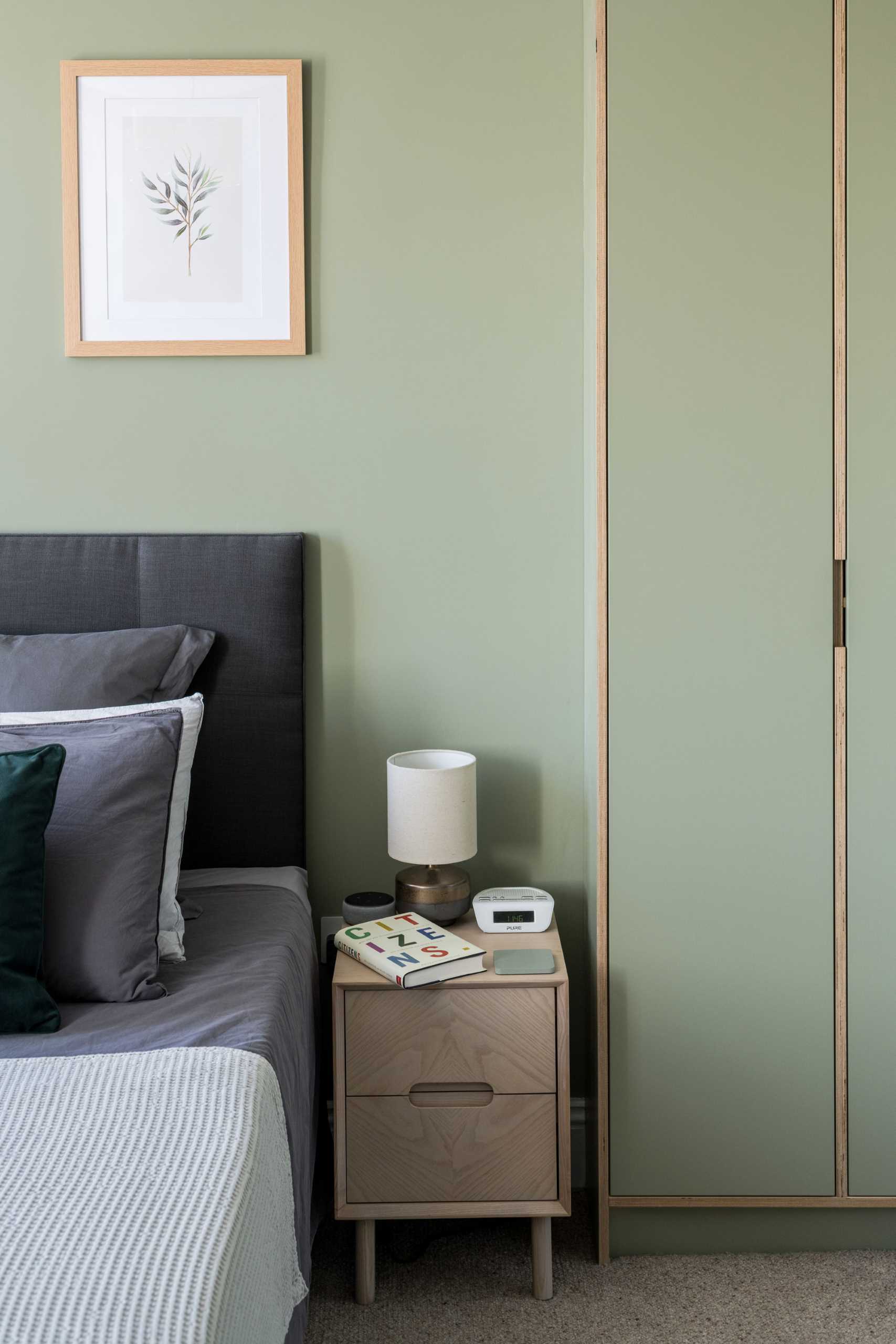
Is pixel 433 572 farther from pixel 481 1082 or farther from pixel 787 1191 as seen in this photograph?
pixel 787 1191

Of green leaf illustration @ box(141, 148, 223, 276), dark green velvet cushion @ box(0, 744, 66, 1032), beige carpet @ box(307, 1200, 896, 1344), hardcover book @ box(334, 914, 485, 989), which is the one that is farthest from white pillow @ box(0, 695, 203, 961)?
green leaf illustration @ box(141, 148, 223, 276)

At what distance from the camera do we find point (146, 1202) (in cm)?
107

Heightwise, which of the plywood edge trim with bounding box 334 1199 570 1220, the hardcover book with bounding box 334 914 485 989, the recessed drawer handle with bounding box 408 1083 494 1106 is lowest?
the plywood edge trim with bounding box 334 1199 570 1220

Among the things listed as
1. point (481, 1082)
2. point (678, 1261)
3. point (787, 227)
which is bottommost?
point (678, 1261)

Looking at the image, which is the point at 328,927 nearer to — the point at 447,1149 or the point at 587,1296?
the point at 447,1149

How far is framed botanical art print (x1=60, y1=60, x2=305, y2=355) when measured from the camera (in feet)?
6.99

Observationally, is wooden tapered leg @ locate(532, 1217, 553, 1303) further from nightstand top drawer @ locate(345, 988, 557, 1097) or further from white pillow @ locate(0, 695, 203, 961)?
white pillow @ locate(0, 695, 203, 961)

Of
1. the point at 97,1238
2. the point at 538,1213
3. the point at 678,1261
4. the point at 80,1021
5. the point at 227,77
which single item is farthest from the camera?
the point at 227,77

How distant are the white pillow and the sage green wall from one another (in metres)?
0.46

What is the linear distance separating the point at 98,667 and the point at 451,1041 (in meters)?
0.96

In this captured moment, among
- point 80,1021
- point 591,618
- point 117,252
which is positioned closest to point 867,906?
point 591,618

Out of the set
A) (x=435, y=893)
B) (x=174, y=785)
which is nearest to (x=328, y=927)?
(x=435, y=893)

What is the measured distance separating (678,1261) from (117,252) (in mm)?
2308

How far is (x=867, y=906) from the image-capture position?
1.93m
